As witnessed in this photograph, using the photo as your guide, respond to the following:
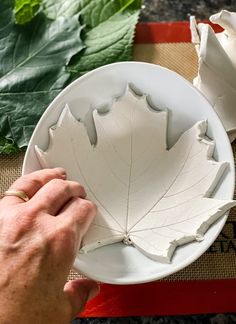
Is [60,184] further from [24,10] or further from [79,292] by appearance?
[24,10]

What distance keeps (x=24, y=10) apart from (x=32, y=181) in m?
0.35

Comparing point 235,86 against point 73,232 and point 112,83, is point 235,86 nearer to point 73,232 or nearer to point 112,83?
point 112,83

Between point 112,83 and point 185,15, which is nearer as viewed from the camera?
point 112,83

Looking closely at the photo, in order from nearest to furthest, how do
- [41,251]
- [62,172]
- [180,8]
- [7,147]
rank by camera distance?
[41,251], [62,172], [7,147], [180,8]

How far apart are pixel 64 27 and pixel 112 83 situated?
169 mm

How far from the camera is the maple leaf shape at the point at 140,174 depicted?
2.14 feet

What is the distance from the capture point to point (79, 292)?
586 mm

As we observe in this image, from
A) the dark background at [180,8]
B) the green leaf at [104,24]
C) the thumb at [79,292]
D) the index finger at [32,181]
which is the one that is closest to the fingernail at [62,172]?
the index finger at [32,181]

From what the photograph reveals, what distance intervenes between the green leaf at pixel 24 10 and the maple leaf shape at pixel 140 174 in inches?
8.8

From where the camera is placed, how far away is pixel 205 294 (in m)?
0.73

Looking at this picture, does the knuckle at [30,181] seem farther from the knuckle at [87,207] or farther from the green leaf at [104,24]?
the green leaf at [104,24]

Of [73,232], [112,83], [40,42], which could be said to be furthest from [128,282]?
[40,42]

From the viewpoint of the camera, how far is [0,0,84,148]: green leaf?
792mm

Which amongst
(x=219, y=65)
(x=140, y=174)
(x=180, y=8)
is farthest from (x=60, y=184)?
(x=180, y=8)
